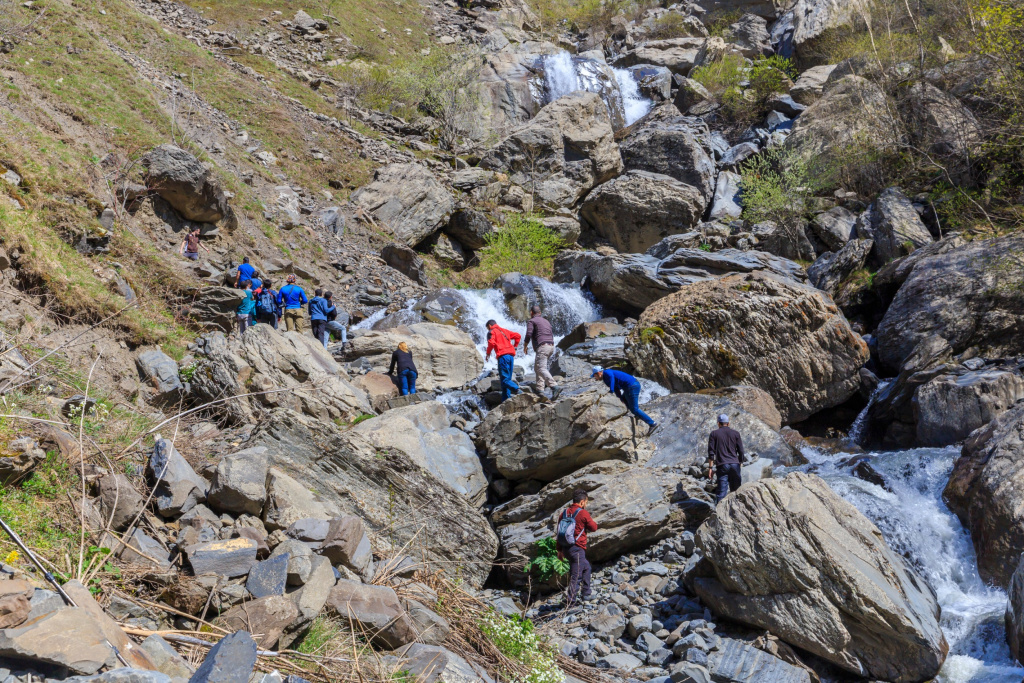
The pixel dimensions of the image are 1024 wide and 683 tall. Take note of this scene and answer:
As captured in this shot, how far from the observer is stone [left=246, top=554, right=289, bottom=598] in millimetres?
5312

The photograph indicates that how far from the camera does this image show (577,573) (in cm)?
906

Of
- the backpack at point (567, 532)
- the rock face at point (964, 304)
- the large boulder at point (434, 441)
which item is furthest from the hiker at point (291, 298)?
the rock face at point (964, 304)

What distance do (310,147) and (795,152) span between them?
69.3 ft

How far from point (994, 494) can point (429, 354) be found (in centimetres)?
1157

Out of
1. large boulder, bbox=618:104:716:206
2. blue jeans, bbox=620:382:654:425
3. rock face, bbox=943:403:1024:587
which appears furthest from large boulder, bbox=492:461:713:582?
large boulder, bbox=618:104:716:206

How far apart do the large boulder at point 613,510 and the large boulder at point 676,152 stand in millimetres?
18830

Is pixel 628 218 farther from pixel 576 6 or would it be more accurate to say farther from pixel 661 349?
pixel 576 6

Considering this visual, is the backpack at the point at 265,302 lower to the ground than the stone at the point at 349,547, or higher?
lower

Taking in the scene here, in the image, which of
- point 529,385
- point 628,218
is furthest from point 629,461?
point 628,218

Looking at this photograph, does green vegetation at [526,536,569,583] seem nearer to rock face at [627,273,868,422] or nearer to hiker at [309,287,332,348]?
rock face at [627,273,868,422]

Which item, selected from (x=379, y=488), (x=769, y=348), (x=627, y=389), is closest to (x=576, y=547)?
(x=379, y=488)

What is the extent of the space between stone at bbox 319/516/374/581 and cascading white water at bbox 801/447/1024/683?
6833mm

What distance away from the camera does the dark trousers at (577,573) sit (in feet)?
29.7

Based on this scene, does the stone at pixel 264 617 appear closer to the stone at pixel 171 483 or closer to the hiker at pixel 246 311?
the stone at pixel 171 483
